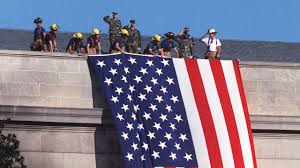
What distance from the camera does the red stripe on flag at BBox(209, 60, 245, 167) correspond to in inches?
1737

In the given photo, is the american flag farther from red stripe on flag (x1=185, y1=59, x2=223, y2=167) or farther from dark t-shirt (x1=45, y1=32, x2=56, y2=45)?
dark t-shirt (x1=45, y1=32, x2=56, y2=45)

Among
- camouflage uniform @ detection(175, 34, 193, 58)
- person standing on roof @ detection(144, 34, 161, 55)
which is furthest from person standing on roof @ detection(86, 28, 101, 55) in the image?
camouflage uniform @ detection(175, 34, 193, 58)

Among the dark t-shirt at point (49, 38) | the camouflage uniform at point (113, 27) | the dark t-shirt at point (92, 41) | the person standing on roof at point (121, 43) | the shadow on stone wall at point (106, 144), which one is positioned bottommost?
the shadow on stone wall at point (106, 144)

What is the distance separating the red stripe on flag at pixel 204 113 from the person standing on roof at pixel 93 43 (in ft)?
8.74

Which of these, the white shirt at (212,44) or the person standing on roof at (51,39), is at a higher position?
the person standing on roof at (51,39)

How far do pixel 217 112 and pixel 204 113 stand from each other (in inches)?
15.5

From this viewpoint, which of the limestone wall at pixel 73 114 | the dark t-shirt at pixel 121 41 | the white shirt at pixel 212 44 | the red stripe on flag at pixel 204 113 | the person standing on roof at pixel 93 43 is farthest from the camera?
the white shirt at pixel 212 44

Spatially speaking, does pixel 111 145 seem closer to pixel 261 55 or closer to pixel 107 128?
pixel 107 128

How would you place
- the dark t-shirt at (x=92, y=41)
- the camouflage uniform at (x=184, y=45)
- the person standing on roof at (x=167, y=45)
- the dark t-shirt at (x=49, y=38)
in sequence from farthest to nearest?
the camouflage uniform at (x=184, y=45)
the person standing on roof at (x=167, y=45)
the dark t-shirt at (x=92, y=41)
the dark t-shirt at (x=49, y=38)

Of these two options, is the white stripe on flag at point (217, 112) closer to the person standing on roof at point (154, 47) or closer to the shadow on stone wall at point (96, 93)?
the person standing on roof at point (154, 47)

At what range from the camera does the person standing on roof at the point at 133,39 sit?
4512cm

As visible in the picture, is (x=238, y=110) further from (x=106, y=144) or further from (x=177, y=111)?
(x=106, y=144)

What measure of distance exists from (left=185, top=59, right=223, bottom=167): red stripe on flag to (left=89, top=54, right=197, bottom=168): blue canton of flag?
50 centimetres

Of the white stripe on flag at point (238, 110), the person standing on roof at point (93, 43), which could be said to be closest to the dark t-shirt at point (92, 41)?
the person standing on roof at point (93, 43)
